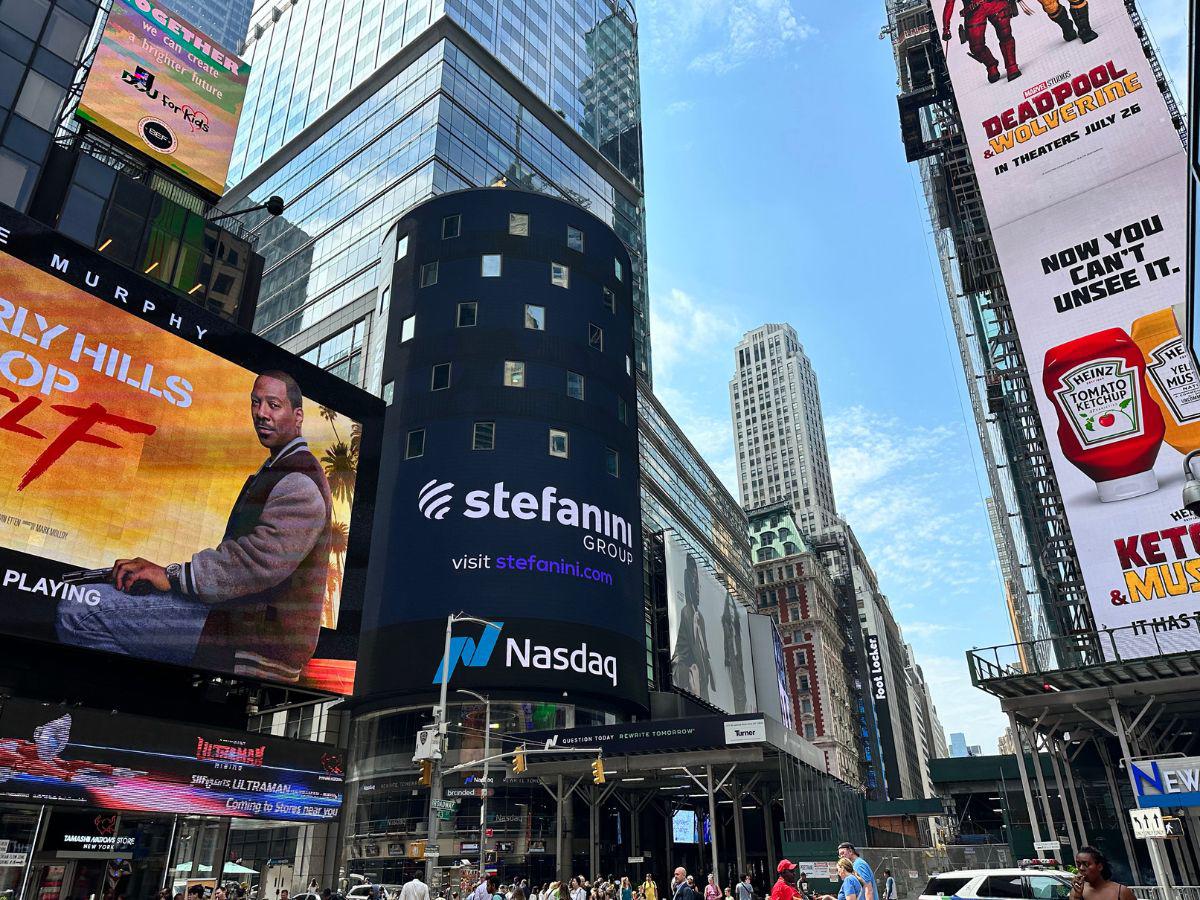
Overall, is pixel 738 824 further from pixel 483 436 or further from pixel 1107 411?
pixel 1107 411

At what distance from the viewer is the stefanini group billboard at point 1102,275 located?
3962 centimetres

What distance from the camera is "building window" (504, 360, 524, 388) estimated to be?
53000mm

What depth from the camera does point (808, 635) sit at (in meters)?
109

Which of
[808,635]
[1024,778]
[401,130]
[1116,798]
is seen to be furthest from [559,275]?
[808,635]

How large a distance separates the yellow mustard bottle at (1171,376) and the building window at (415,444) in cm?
3951

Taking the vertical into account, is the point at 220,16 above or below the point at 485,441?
above

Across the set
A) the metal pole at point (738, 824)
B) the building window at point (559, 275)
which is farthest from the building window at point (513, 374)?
the metal pole at point (738, 824)


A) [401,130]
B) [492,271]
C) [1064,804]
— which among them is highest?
[401,130]

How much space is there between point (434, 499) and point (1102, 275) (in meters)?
38.9

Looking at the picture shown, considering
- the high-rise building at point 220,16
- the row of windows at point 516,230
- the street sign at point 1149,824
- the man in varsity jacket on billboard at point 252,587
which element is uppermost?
the high-rise building at point 220,16

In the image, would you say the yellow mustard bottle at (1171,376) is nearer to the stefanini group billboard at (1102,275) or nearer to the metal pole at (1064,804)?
the stefanini group billboard at (1102,275)

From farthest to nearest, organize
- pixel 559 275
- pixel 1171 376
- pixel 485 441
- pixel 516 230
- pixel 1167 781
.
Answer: pixel 516 230 → pixel 559 275 → pixel 485 441 → pixel 1171 376 → pixel 1167 781

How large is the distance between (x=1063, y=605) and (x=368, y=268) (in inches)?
2264

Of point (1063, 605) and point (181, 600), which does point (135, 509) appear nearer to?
point (181, 600)
